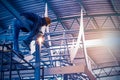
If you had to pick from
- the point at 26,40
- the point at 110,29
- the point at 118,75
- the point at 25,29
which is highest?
the point at 110,29

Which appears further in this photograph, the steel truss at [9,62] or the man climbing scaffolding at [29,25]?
the man climbing scaffolding at [29,25]

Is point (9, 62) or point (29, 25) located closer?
point (9, 62)

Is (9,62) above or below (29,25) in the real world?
below

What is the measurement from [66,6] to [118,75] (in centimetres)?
1267

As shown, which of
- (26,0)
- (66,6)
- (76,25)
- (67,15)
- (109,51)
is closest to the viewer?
(26,0)

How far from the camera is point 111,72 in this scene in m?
25.1

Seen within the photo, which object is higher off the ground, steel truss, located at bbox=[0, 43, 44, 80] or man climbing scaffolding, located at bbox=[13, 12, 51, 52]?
man climbing scaffolding, located at bbox=[13, 12, 51, 52]

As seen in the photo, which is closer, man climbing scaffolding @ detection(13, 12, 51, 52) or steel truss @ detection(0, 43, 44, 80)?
steel truss @ detection(0, 43, 44, 80)

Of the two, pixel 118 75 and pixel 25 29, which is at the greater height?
pixel 118 75

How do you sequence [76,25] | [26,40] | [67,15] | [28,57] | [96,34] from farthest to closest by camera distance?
[96,34]
[76,25]
[67,15]
[28,57]
[26,40]

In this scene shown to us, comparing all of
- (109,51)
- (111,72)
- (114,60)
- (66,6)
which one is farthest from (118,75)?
Answer: (66,6)

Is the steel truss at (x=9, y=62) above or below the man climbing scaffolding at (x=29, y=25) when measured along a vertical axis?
below

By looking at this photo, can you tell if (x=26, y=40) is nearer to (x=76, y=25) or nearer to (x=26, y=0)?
(x=26, y=0)

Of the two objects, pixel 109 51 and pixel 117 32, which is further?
pixel 109 51
